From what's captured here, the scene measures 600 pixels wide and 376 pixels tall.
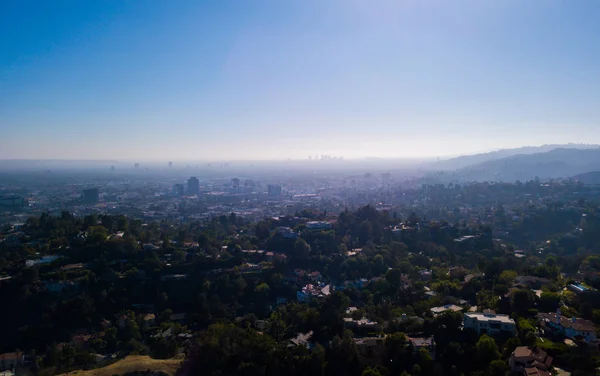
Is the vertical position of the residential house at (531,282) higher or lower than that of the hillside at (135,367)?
higher

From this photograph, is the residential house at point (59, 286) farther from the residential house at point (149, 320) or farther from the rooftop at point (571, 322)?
the rooftop at point (571, 322)

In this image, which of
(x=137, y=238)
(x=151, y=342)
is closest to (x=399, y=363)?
(x=151, y=342)

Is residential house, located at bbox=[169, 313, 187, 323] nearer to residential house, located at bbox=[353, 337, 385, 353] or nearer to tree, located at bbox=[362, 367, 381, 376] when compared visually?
residential house, located at bbox=[353, 337, 385, 353]

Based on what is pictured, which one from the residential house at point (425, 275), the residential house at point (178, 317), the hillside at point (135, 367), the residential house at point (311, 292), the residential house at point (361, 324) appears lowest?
the residential house at point (178, 317)

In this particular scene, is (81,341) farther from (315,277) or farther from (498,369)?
(498,369)

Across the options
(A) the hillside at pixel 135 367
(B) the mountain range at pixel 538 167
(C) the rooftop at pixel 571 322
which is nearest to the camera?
(A) the hillside at pixel 135 367

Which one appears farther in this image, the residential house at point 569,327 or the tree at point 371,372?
the residential house at point 569,327

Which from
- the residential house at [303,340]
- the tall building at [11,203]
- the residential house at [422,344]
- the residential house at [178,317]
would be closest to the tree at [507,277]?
the residential house at [422,344]

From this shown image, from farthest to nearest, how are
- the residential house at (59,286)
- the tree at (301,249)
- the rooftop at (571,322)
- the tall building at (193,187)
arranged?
1. the tall building at (193,187)
2. the tree at (301,249)
3. the residential house at (59,286)
4. the rooftop at (571,322)
